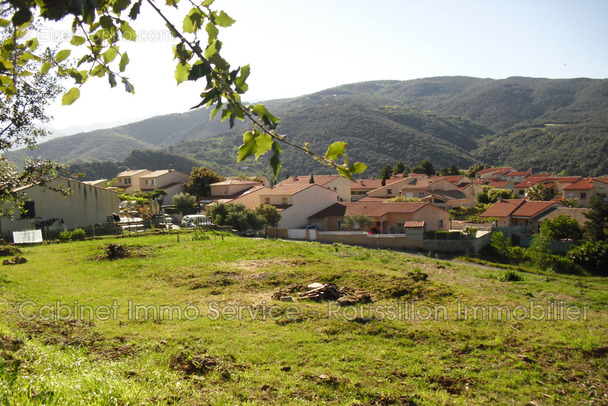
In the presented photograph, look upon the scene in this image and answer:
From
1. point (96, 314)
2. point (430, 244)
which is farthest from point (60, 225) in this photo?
point (430, 244)

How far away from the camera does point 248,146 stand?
1.75 metres

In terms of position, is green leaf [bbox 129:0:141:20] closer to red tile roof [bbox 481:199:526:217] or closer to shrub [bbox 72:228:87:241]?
shrub [bbox 72:228:87:241]

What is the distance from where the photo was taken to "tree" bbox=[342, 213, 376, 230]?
3678cm

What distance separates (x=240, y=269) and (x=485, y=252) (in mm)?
24631

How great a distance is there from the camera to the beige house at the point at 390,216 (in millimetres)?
37406


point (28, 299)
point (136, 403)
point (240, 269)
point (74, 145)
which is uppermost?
point (74, 145)

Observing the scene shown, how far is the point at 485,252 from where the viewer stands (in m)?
33.1

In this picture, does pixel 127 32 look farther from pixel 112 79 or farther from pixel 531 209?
pixel 531 209

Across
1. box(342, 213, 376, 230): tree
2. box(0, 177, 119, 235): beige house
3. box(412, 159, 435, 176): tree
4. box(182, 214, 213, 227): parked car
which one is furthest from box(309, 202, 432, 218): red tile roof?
box(412, 159, 435, 176): tree

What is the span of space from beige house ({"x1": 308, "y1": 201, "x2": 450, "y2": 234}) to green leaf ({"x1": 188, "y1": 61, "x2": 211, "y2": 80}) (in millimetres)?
35378

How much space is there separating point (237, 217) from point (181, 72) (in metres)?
31.3

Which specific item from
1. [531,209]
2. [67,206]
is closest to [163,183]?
[67,206]

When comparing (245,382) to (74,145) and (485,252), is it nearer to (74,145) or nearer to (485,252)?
(485,252)

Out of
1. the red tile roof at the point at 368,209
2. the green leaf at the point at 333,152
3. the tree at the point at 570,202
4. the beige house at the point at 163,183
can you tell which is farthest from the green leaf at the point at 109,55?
the tree at the point at 570,202
